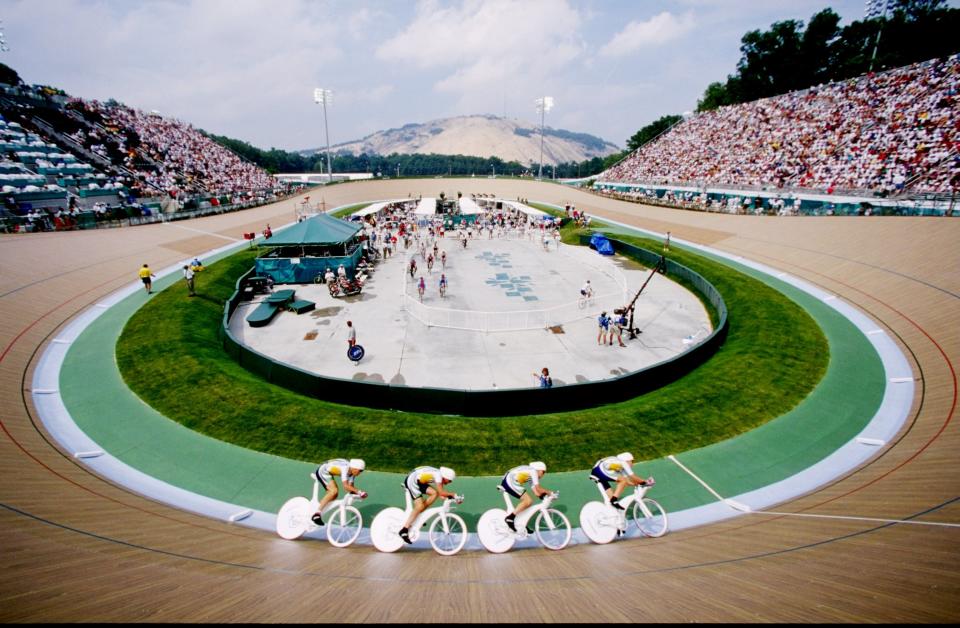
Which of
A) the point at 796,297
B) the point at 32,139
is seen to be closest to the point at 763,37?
the point at 796,297

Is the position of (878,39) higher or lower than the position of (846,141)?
higher

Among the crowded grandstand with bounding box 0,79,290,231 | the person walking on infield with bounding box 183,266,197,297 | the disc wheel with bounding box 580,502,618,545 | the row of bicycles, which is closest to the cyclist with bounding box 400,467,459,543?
the row of bicycles

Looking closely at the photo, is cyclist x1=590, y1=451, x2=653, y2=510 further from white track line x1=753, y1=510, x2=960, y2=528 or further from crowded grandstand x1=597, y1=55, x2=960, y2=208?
crowded grandstand x1=597, y1=55, x2=960, y2=208

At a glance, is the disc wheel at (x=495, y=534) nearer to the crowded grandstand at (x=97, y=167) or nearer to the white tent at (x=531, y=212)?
the crowded grandstand at (x=97, y=167)

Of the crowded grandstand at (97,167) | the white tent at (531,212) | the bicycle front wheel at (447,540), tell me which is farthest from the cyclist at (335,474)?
the white tent at (531,212)

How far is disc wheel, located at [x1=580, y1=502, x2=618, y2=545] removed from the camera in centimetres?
738

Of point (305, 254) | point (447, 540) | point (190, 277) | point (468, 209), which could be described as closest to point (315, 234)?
point (305, 254)

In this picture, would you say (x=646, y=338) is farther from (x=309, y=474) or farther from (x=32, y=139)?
(x=32, y=139)

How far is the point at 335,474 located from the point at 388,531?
1.38 m

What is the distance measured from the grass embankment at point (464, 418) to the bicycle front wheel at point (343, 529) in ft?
7.16

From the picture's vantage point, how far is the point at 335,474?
7.13 meters

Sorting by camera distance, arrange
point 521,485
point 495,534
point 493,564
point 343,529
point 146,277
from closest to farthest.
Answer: point 493,564, point 521,485, point 495,534, point 343,529, point 146,277

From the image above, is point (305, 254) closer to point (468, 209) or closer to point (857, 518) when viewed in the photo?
point (468, 209)

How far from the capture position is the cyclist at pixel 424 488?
21.9 ft
